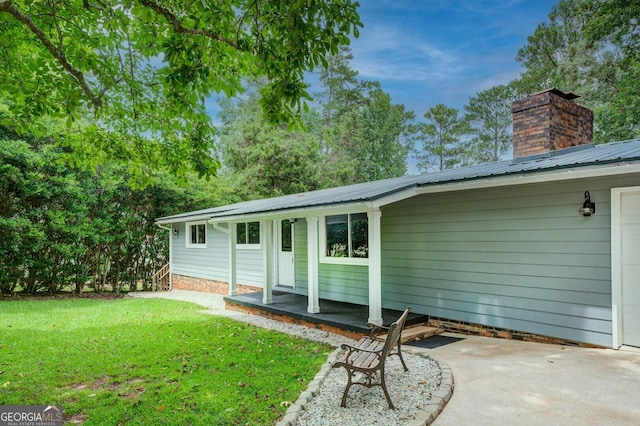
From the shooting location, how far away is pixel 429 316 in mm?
7008

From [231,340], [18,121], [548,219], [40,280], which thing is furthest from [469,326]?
[40,280]

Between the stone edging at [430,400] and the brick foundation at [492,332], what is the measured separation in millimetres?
1893

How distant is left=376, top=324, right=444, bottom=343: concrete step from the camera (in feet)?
19.9

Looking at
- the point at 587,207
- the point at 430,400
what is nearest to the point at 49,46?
the point at 430,400

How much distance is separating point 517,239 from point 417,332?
215 centimetres

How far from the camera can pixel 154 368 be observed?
16.7 ft

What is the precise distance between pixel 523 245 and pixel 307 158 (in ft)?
53.6

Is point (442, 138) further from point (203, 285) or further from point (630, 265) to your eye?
point (630, 265)

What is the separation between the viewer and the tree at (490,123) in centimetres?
2564

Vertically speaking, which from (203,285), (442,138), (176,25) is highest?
(442,138)

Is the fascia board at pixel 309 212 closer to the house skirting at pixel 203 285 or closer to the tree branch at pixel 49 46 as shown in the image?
the house skirting at pixel 203 285

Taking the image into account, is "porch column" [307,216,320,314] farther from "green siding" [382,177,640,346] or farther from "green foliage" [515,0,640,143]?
"green foliage" [515,0,640,143]

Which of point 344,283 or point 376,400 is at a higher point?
point 344,283

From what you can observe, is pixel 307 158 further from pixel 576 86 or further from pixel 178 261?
pixel 576 86
